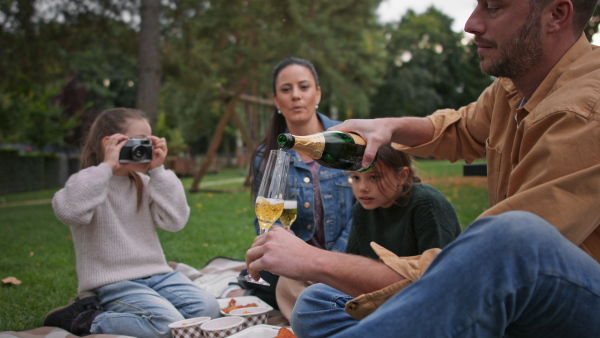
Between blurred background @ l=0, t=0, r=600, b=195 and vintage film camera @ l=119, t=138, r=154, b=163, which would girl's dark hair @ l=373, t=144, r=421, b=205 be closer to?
vintage film camera @ l=119, t=138, r=154, b=163

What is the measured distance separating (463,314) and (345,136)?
39.1 inches

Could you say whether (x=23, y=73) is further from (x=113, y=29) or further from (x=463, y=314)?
(x=463, y=314)

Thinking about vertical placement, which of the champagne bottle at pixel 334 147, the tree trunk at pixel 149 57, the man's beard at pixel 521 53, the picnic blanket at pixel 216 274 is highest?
the tree trunk at pixel 149 57

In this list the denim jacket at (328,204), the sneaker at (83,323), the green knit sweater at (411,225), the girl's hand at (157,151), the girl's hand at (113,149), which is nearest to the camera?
the green knit sweater at (411,225)

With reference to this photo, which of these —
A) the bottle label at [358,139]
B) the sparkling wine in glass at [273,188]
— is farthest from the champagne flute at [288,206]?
the bottle label at [358,139]

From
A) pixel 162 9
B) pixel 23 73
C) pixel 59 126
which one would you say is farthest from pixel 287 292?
pixel 59 126

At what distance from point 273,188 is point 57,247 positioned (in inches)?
211

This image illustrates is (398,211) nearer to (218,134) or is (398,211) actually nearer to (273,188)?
(273,188)

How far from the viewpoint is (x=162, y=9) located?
12.6 meters

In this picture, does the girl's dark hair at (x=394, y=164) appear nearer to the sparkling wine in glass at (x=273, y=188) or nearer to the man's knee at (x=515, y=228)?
the sparkling wine in glass at (x=273, y=188)

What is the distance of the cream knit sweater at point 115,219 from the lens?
11.5 ft

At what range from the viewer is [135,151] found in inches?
149

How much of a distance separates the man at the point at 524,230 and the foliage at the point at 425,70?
40824 millimetres

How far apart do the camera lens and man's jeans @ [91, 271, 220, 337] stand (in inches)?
35.4
